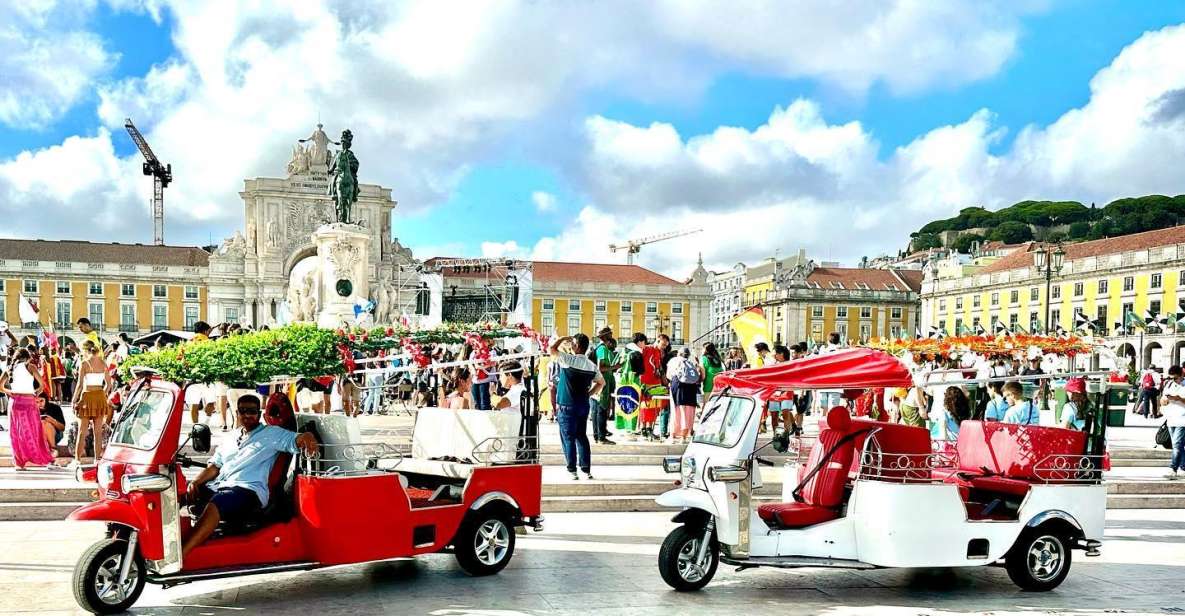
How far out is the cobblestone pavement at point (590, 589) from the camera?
20.7 feet

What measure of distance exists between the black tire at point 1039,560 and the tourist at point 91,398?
30.2 feet

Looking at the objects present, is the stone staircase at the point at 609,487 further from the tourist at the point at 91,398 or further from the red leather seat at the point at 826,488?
the red leather seat at the point at 826,488

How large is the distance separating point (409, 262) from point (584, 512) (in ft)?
264

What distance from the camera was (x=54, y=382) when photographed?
15484 mm

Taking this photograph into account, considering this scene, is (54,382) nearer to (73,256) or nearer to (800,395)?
(800,395)

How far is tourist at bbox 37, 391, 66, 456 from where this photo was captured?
11656 millimetres

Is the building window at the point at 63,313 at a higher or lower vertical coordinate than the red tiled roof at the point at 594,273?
lower

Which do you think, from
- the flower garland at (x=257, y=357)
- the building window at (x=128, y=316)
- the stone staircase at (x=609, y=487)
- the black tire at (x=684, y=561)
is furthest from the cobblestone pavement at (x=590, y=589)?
the building window at (x=128, y=316)

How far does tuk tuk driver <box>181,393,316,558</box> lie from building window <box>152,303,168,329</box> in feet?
286

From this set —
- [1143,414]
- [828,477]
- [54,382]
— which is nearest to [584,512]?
[828,477]

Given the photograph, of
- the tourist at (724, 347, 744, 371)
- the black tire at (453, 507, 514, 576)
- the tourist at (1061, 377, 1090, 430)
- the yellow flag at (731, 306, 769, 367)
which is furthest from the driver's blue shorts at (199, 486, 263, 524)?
the tourist at (724, 347, 744, 371)

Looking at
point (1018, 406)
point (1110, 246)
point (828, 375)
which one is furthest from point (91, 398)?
point (1110, 246)

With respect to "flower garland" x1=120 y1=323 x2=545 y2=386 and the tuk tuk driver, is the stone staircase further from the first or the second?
the tuk tuk driver

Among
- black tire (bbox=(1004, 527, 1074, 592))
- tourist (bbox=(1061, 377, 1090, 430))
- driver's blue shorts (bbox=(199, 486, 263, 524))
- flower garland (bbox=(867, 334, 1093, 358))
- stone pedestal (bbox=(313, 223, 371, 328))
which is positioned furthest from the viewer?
stone pedestal (bbox=(313, 223, 371, 328))
